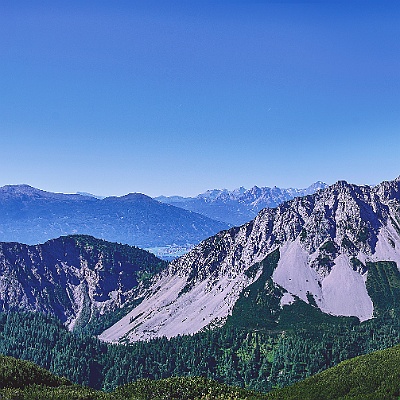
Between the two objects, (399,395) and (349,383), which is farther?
(349,383)

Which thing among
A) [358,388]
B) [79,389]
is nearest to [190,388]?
[79,389]

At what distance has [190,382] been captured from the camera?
187 metres

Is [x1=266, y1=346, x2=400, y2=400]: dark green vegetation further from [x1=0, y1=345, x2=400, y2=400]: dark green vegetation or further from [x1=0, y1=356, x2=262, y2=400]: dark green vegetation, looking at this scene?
[x1=0, y1=356, x2=262, y2=400]: dark green vegetation

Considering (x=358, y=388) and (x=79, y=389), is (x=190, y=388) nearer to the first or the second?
(x=79, y=389)

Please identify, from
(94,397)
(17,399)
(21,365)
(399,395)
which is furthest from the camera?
(21,365)

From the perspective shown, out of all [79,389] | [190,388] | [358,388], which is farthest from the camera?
[358,388]

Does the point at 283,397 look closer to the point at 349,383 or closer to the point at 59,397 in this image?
the point at 349,383

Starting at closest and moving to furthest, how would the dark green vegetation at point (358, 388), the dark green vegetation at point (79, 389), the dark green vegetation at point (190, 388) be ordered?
the dark green vegetation at point (79, 389), the dark green vegetation at point (190, 388), the dark green vegetation at point (358, 388)

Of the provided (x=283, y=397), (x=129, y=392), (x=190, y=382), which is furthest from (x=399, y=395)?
(x=129, y=392)

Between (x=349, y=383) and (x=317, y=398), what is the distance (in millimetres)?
16386

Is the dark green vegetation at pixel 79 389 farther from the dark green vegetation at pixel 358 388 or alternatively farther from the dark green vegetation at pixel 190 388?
the dark green vegetation at pixel 358 388

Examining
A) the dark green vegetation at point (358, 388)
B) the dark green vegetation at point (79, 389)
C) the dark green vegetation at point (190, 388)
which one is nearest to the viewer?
the dark green vegetation at point (79, 389)

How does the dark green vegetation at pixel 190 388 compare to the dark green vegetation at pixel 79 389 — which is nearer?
the dark green vegetation at pixel 79 389

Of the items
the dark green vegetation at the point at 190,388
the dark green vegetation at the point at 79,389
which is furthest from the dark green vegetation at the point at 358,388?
the dark green vegetation at the point at 79,389
